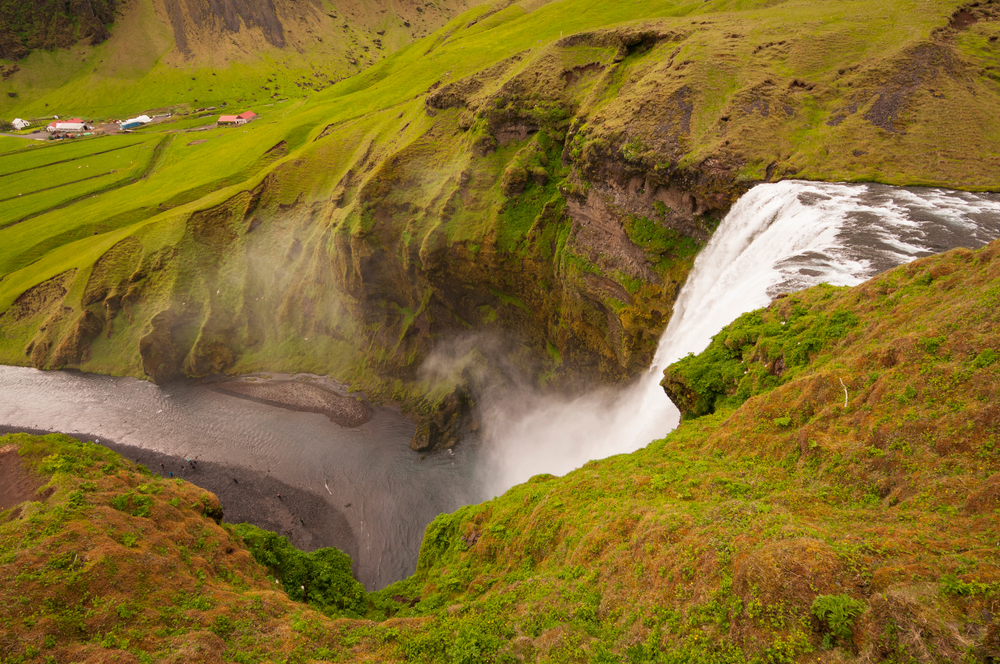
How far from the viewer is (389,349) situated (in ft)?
172

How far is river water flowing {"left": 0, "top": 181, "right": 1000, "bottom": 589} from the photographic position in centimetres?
2089

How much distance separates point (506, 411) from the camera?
148 feet

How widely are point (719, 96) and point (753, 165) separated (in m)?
7.85

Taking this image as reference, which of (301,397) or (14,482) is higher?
(14,482)

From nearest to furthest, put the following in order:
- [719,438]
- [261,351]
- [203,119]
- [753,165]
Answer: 1. [719,438]
2. [753,165]
3. [261,351]
4. [203,119]

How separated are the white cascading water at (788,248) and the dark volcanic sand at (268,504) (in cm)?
2210

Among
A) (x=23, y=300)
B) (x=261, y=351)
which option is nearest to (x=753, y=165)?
(x=261, y=351)

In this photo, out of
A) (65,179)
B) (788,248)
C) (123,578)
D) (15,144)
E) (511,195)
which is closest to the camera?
(123,578)

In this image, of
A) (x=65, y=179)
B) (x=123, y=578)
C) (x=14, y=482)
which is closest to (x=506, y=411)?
(x=123, y=578)

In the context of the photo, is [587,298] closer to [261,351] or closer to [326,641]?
[326,641]

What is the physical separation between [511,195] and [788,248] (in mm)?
25899

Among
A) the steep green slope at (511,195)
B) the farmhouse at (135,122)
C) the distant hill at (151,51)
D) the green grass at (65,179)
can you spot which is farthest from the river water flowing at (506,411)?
the distant hill at (151,51)

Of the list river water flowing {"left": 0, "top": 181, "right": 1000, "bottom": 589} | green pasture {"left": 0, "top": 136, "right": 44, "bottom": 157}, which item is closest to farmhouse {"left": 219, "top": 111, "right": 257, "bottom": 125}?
green pasture {"left": 0, "top": 136, "right": 44, "bottom": 157}

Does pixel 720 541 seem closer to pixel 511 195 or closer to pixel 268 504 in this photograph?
pixel 511 195
